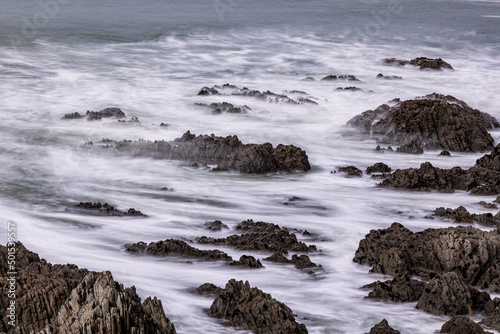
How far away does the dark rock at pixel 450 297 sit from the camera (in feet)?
22.7

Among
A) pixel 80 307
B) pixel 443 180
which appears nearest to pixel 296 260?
pixel 80 307

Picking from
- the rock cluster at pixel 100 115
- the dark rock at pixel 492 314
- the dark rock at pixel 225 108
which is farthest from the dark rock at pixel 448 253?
the dark rock at pixel 225 108

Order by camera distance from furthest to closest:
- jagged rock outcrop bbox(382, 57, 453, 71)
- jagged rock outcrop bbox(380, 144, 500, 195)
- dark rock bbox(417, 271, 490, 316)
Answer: jagged rock outcrop bbox(382, 57, 453, 71) → jagged rock outcrop bbox(380, 144, 500, 195) → dark rock bbox(417, 271, 490, 316)

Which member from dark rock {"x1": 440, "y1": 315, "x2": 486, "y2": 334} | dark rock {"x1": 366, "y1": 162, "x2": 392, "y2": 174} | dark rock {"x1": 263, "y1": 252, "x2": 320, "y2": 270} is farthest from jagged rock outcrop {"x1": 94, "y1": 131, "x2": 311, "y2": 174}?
dark rock {"x1": 440, "y1": 315, "x2": 486, "y2": 334}

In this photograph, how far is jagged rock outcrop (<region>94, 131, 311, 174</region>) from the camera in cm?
1271

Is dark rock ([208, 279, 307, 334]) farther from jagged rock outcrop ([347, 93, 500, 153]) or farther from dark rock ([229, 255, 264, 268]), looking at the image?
jagged rock outcrop ([347, 93, 500, 153])

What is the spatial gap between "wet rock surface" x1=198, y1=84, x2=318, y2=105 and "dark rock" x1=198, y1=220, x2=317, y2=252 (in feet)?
33.0

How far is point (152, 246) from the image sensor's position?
28.2 ft

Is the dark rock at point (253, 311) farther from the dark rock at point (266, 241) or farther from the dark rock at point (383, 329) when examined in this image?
the dark rock at point (266, 241)

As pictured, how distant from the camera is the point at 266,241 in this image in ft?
29.2

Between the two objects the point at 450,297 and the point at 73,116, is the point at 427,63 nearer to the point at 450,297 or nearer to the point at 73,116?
the point at 73,116

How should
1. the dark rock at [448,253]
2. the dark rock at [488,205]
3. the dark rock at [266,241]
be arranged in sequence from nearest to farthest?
the dark rock at [448,253], the dark rock at [266,241], the dark rock at [488,205]

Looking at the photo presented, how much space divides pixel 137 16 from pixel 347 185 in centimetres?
2597

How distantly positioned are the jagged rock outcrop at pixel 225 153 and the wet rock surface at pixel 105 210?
277 centimetres
